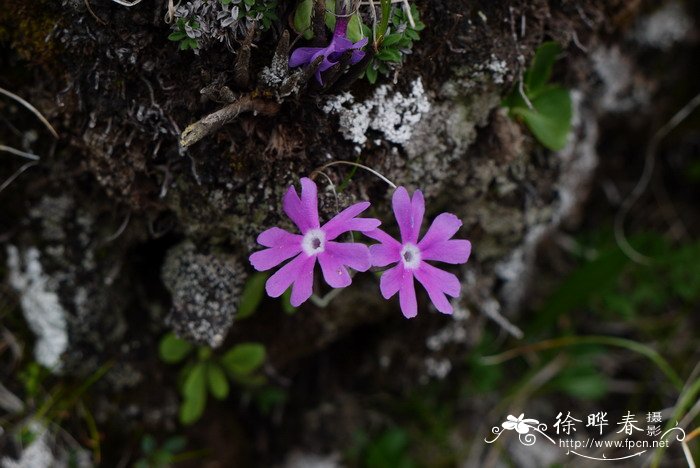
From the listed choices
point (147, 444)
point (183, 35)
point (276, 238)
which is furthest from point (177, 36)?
point (147, 444)

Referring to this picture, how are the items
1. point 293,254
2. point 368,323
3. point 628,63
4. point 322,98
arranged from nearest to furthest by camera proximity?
point 293,254 < point 322,98 < point 368,323 < point 628,63

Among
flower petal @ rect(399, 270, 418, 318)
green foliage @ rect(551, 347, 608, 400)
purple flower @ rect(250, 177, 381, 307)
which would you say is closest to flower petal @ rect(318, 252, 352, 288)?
purple flower @ rect(250, 177, 381, 307)

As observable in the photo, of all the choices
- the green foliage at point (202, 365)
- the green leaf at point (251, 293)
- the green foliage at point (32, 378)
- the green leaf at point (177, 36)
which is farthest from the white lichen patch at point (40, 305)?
the green leaf at point (177, 36)

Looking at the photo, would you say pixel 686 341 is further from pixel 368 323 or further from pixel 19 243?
pixel 19 243

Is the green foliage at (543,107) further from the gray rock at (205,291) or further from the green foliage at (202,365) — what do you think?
the green foliage at (202,365)

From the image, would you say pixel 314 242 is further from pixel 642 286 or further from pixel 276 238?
pixel 642 286

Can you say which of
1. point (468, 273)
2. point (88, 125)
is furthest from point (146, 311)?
point (468, 273)

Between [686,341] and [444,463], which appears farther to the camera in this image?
[686,341]
